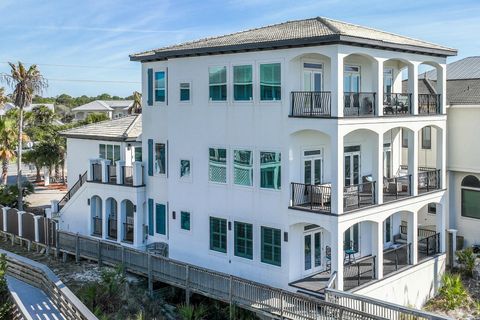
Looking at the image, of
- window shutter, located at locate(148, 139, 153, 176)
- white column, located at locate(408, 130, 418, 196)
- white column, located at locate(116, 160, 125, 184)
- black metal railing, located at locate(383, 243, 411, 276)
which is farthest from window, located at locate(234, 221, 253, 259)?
white column, located at locate(116, 160, 125, 184)

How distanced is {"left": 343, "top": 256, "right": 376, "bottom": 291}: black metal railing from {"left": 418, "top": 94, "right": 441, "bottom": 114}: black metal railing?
7552mm

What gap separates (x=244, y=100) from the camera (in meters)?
21.6

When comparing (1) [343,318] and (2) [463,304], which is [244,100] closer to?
(1) [343,318]

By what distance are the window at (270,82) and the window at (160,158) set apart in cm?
688

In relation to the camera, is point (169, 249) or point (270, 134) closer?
point (270, 134)

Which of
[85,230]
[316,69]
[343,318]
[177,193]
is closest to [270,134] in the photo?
[316,69]

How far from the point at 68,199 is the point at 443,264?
2049cm

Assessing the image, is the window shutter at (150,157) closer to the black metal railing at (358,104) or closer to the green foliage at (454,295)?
the black metal railing at (358,104)

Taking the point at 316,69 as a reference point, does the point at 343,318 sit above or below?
below

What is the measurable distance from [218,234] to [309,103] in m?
6.95

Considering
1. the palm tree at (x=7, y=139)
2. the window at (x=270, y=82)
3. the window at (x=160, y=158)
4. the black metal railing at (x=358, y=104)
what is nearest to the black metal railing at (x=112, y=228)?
the window at (x=160, y=158)

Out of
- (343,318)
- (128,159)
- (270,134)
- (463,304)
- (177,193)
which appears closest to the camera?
(343,318)

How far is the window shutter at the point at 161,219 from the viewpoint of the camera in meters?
25.7

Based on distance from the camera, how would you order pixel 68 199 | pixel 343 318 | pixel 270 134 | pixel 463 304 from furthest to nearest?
pixel 68 199 → pixel 463 304 → pixel 270 134 → pixel 343 318
